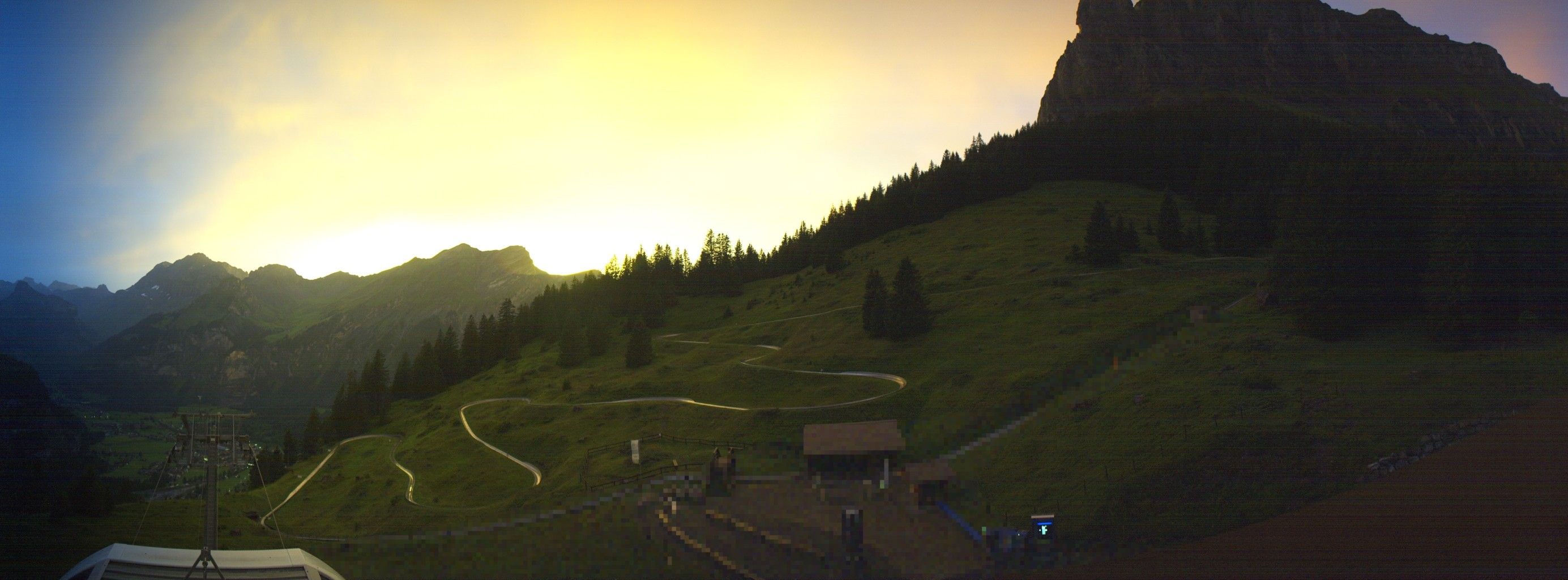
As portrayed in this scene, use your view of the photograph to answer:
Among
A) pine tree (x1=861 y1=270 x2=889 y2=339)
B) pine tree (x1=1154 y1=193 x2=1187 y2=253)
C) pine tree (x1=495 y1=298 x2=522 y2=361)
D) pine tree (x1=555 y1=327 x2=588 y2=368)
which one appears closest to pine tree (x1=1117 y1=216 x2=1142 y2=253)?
pine tree (x1=1154 y1=193 x2=1187 y2=253)

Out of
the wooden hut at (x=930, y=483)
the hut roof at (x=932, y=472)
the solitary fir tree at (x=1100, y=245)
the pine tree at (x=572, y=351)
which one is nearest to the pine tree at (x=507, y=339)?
the pine tree at (x=572, y=351)

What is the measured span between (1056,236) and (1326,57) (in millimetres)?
149643

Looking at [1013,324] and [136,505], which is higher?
[1013,324]

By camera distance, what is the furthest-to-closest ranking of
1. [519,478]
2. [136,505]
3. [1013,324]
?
[1013,324] → [519,478] → [136,505]

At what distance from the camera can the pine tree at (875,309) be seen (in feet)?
242

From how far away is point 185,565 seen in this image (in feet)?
80.3

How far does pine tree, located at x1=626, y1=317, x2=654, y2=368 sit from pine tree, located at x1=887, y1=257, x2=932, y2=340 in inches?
1209

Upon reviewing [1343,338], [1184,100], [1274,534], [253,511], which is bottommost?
[253,511]

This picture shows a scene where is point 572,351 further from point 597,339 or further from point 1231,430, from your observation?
point 1231,430

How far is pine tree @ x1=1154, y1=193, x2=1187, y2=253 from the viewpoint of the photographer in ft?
299

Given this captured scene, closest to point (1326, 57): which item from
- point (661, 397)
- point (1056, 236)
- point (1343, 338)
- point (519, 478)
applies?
point (1056, 236)

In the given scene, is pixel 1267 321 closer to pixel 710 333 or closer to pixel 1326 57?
pixel 710 333

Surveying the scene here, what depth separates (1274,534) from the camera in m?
31.5

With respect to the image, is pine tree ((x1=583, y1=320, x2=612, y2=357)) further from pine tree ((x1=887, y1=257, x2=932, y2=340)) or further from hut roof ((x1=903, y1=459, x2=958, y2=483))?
hut roof ((x1=903, y1=459, x2=958, y2=483))
